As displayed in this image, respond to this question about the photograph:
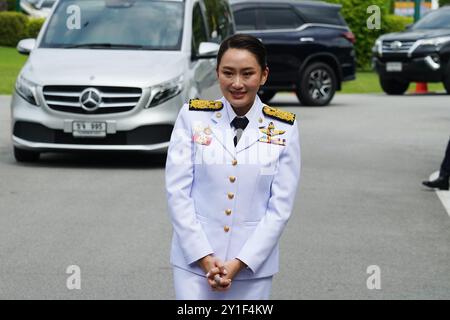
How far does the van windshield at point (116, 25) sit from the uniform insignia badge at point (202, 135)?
998 centimetres

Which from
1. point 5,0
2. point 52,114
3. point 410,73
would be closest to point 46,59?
point 52,114

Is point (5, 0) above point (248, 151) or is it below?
below

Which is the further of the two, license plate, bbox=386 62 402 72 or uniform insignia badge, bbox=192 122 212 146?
license plate, bbox=386 62 402 72

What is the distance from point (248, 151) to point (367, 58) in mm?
35062

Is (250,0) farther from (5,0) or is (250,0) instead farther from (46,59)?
(5,0)

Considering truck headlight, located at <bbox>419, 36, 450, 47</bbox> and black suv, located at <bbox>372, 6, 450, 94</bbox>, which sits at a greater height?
truck headlight, located at <bbox>419, 36, 450, 47</bbox>

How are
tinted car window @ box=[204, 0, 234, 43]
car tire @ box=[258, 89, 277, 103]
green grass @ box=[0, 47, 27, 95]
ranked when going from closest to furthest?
tinted car window @ box=[204, 0, 234, 43], car tire @ box=[258, 89, 277, 103], green grass @ box=[0, 47, 27, 95]

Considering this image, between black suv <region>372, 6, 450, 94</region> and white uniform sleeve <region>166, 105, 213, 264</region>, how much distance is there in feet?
72.6

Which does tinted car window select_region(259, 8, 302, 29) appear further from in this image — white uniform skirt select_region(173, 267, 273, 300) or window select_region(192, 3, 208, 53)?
white uniform skirt select_region(173, 267, 273, 300)

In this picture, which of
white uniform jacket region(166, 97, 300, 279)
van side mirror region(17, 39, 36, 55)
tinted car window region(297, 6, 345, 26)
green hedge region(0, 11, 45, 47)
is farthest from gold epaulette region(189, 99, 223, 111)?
green hedge region(0, 11, 45, 47)

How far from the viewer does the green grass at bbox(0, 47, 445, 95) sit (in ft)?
93.5

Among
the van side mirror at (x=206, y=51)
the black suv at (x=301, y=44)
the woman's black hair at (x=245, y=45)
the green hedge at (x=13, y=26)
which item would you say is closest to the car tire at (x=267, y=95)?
the black suv at (x=301, y=44)

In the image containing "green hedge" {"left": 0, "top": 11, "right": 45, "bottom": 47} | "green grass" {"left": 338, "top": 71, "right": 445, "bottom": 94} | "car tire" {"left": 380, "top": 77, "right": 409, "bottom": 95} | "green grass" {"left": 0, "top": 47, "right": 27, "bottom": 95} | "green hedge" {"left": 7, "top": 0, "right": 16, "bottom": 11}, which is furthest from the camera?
"green hedge" {"left": 7, "top": 0, "right": 16, "bottom": 11}

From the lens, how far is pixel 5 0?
52906mm
